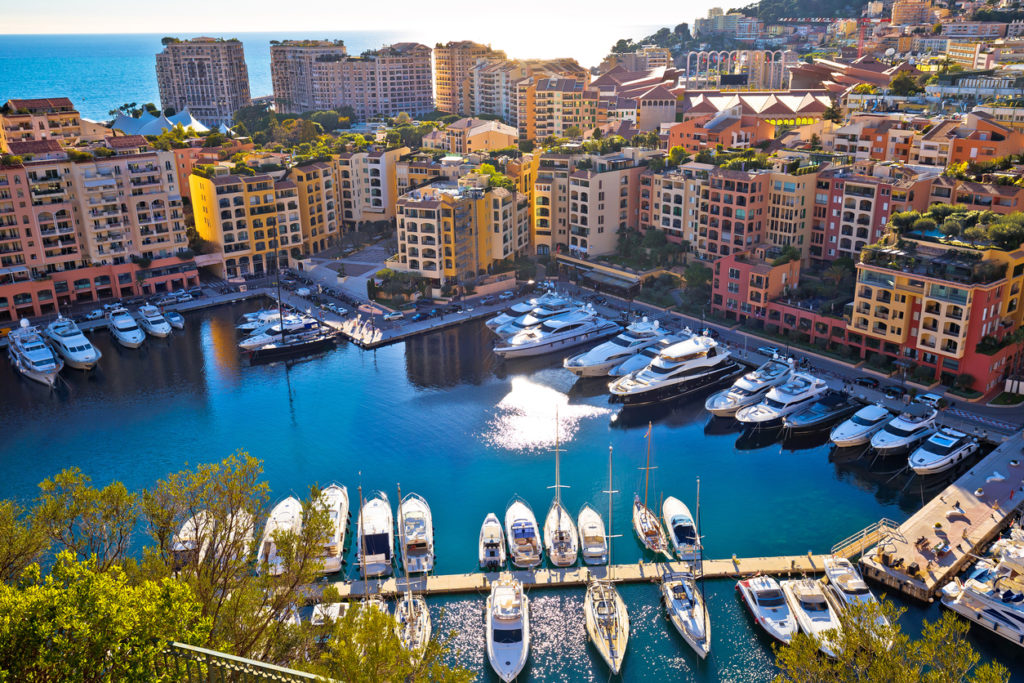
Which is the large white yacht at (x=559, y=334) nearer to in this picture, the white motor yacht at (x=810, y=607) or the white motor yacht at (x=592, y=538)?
the white motor yacht at (x=592, y=538)

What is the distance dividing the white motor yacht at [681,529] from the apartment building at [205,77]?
5923 inches

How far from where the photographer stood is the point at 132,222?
7262cm

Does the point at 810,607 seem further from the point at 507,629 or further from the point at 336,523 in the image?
the point at 336,523

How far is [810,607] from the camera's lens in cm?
3366

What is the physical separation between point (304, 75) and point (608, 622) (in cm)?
15429

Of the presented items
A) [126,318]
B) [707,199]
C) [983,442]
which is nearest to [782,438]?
[983,442]

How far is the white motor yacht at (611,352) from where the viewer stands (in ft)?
190

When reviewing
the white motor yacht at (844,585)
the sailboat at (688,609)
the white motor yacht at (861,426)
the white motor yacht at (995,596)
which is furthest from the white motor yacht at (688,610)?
the white motor yacht at (861,426)

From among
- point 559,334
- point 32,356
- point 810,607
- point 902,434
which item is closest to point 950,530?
point 902,434

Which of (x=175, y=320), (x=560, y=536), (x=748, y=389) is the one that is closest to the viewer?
(x=560, y=536)

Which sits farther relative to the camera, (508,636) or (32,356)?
(32,356)

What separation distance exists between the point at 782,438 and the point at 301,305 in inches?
1634

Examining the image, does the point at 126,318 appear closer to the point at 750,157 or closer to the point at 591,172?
the point at 591,172

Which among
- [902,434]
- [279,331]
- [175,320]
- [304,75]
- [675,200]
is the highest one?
[304,75]
